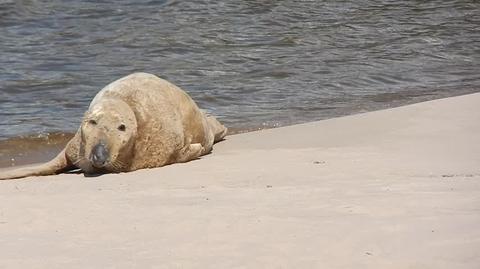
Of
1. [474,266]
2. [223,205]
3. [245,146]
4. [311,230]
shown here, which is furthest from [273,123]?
[474,266]

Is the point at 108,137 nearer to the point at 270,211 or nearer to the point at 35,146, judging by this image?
the point at 35,146

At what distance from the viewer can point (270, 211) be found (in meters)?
4.94

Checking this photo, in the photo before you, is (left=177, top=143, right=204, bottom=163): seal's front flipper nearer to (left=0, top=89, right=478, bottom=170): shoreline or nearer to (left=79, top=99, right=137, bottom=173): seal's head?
(left=79, top=99, right=137, bottom=173): seal's head

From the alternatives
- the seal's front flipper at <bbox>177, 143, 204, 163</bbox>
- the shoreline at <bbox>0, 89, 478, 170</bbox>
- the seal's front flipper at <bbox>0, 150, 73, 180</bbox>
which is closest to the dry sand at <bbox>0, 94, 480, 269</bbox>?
the seal's front flipper at <bbox>177, 143, 204, 163</bbox>

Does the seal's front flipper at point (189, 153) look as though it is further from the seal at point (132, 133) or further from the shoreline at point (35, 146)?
the shoreline at point (35, 146)

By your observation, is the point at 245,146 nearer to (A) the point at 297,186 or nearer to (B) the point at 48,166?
(B) the point at 48,166

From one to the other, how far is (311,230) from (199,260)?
0.62 metres

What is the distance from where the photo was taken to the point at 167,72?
39.2 ft

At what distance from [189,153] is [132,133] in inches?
20.7

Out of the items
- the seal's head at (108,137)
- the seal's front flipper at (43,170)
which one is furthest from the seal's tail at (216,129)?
the seal's front flipper at (43,170)

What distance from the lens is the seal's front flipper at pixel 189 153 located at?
24.3ft

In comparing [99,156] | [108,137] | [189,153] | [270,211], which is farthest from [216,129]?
[270,211]

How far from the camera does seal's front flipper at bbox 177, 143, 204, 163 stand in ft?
24.3

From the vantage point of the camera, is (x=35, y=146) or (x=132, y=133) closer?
(x=132, y=133)
